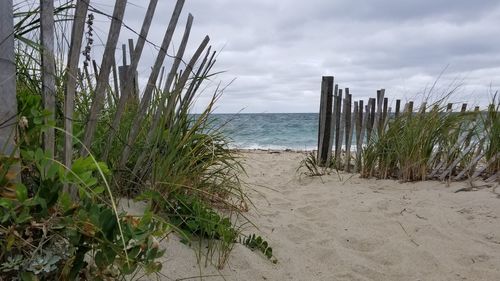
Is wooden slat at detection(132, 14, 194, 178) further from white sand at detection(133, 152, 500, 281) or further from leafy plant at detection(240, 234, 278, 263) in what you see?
leafy plant at detection(240, 234, 278, 263)

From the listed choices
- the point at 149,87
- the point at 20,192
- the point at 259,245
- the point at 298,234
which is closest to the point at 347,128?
the point at 298,234

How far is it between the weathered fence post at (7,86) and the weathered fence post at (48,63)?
0.34 feet

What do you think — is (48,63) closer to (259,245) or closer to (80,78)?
(80,78)

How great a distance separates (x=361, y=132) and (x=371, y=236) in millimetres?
2825

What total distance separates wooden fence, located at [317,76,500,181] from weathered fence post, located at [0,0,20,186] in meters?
4.71

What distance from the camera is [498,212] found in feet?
12.5

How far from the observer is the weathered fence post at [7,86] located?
1.47 meters

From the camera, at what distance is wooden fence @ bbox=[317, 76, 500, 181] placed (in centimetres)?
519

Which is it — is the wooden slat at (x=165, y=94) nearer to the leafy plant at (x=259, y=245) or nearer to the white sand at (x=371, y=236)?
the white sand at (x=371, y=236)

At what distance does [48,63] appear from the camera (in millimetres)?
1604

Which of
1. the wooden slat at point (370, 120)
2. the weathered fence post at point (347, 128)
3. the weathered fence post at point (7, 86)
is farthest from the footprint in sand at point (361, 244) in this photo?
the weathered fence post at point (347, 128)

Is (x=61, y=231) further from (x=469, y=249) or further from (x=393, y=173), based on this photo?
(x=393, y=173)

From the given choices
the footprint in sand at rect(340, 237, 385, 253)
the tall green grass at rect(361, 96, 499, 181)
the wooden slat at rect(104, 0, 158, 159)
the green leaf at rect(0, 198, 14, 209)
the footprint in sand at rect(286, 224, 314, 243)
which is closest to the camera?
the green leaf at rect(0, 198, 14, 209)

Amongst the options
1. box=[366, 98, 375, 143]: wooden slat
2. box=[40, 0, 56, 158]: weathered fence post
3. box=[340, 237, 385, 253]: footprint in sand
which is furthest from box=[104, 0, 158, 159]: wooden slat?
box=[366, 98, 375, 143]: wooden slat
